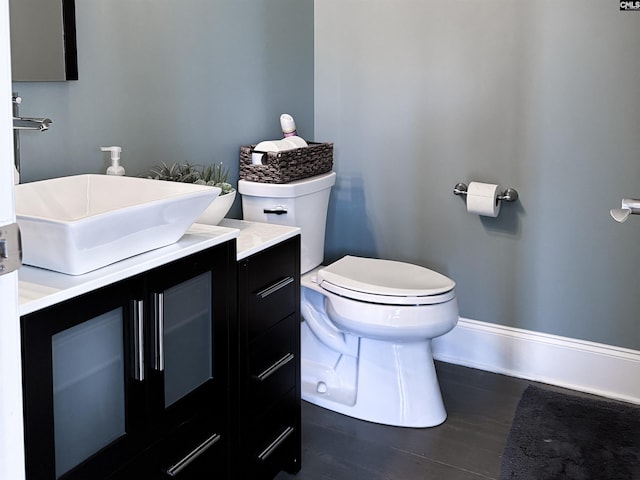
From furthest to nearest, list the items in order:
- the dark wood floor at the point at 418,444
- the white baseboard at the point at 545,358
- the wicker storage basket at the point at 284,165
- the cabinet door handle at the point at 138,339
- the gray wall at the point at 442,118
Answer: the white baseboard at the point at 545,358
the wicker storage basket at the point at 284,165
the gray wall at the point at 442,118
the dark wood floor at the point at 418,444
the cabinet door handle at the point at 138,339

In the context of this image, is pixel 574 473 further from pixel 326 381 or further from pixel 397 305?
pixel 326 381

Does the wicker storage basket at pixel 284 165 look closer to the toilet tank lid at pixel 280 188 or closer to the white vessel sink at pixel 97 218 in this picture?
the toilet tank lid at pixel 280 188

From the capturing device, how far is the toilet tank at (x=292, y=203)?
2.53 metres

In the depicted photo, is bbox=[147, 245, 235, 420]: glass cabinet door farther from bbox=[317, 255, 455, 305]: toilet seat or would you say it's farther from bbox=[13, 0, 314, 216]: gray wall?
bbox=[317, 255, 455, 305]: toilet seat

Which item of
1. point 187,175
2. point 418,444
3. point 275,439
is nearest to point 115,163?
point 187,175

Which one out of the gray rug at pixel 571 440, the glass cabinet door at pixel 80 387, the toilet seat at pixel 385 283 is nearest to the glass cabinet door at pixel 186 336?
the glass cabinet door at pixel 80 387

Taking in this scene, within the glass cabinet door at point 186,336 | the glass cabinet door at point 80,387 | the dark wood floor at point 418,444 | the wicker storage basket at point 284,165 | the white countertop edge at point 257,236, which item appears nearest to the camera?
the glass cabinet door at point 80,387

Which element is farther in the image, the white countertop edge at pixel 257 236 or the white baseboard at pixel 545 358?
the white baseboard at pixel 545 358

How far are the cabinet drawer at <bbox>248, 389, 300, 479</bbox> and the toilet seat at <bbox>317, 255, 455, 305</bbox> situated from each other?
17.3 inches

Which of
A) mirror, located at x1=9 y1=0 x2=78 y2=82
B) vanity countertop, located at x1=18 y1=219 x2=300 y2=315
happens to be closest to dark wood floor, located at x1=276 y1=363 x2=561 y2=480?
vanity countertop, located at x1=18 y1=219 x2=300 y2=315

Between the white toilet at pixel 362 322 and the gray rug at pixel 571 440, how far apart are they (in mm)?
321

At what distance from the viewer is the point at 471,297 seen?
117 inches

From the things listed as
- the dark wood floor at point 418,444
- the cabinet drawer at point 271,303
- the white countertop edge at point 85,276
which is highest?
the white countertop edge at point 85,276

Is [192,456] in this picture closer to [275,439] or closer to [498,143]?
[275,439]
